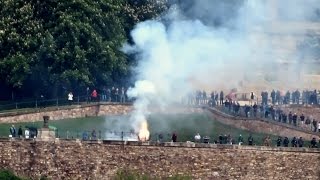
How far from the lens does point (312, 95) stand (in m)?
152

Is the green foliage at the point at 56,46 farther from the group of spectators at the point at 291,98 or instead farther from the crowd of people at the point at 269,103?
the group of spectators at the point at 291,98

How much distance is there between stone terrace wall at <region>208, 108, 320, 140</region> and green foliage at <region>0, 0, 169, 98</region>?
790cm

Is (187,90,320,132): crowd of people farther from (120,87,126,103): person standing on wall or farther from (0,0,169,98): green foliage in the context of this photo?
(0,0,169,98): green foliage

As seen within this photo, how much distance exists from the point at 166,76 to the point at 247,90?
23.1 m

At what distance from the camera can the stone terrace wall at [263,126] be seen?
5517 inches

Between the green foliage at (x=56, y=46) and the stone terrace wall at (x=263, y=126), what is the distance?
790cm

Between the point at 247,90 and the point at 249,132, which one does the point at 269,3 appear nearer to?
the point at 249,132

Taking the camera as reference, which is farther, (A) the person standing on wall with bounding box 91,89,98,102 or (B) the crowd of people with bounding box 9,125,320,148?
(A) the person standing on wall with bounding box 91,89,98,102

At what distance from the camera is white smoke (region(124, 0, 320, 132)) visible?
141000 millimetres

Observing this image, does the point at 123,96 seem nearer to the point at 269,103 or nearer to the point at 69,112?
the point at 69,112

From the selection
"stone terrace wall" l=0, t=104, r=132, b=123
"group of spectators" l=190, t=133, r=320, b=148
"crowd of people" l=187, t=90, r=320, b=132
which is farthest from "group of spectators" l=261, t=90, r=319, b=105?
"group of spectators" l=190, t=133, r=320, b=148

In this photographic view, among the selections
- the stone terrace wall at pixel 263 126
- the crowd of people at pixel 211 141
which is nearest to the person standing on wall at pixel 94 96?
the stone terrace wall at pixel 263 126

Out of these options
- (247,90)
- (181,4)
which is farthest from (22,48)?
(247,90)

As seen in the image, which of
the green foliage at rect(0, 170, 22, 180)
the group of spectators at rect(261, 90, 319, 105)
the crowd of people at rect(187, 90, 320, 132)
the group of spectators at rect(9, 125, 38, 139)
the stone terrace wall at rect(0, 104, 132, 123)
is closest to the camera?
the green foliage at rect(0, 170, 22, 180)
